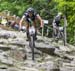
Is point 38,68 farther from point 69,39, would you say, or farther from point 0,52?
point 69,39

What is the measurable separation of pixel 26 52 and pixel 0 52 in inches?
51.8


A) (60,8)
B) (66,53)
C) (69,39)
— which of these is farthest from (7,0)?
(66,53)

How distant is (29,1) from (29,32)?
2702 cm

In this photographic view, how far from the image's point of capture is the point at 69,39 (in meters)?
31.8

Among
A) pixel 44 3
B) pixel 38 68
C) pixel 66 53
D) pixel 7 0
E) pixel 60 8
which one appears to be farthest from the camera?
pixel 7 0

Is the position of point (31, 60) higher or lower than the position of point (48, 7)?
higher

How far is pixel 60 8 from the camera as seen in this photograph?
92.0 feet

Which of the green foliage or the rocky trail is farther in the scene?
the green foliage

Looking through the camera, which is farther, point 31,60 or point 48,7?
point 48,7

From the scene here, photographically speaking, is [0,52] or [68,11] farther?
[68,11]

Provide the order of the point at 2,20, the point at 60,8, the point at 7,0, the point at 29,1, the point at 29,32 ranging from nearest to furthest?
the point at 29,32, the point at 60,8, the point at 2,20, the point at 29,1, the point at 7,0

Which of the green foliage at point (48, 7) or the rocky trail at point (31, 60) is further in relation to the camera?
the green foliage at point (48, 7)

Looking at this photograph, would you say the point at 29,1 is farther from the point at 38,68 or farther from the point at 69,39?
the point at 38,68

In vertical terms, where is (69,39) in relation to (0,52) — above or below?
below
